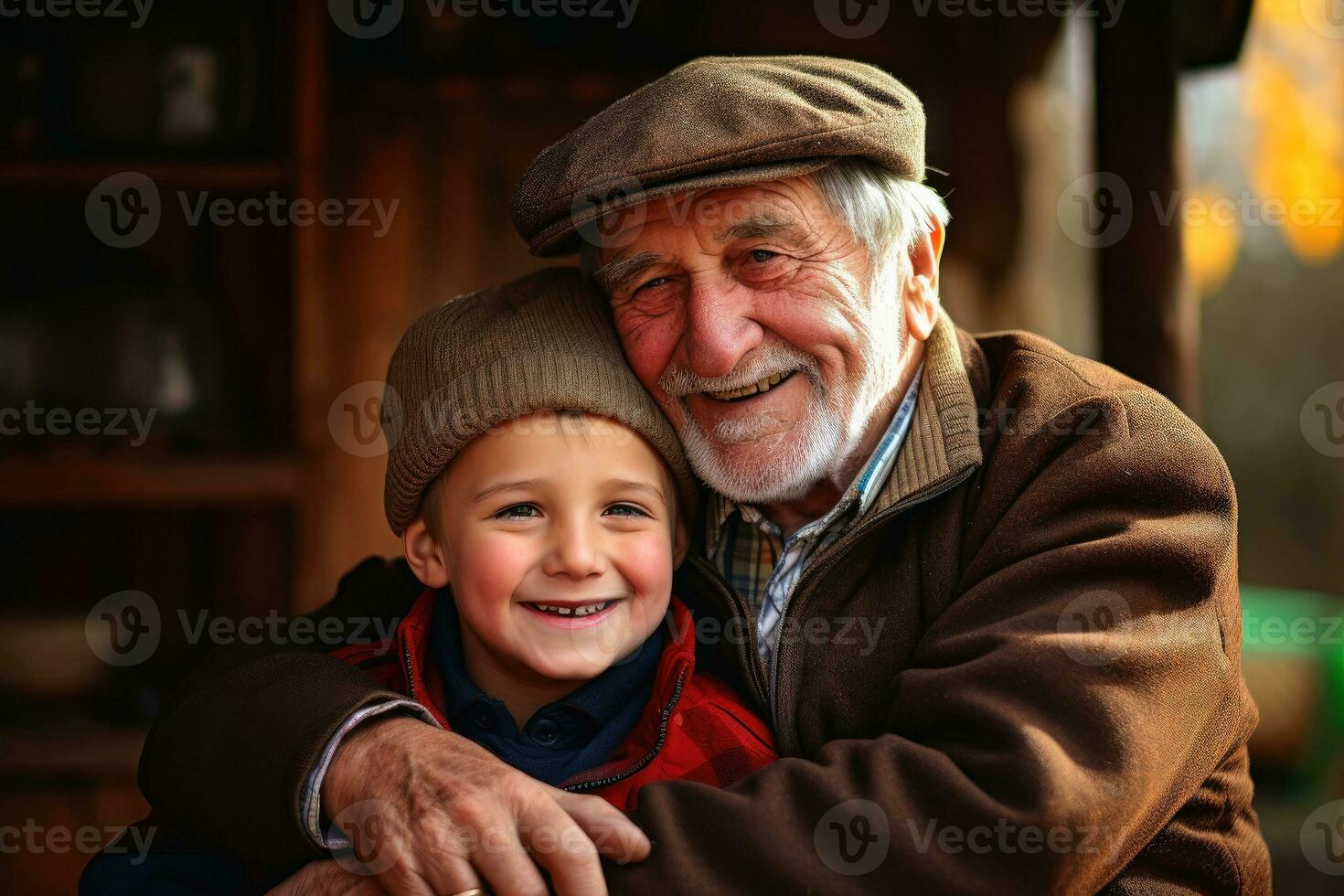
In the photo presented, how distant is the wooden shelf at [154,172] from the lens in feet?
10.6

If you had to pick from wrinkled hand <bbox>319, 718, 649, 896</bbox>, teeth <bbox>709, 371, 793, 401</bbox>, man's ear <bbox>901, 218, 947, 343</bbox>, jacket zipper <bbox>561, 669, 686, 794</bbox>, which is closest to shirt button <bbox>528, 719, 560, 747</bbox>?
jacket zipper <bbox>561, 669, 686, 794</bbox>

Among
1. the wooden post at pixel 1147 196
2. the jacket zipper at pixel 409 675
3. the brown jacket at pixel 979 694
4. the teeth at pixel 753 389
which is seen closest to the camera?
the brown jacket at pixel 979 694

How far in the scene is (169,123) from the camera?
326 centimetres

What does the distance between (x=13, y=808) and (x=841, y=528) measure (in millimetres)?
2545

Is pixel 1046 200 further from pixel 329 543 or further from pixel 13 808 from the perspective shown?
pixel 13 808

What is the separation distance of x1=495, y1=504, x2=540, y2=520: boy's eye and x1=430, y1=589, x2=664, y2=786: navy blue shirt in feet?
0.90

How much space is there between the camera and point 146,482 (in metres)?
3.22

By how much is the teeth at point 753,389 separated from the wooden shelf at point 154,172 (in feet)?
5.97

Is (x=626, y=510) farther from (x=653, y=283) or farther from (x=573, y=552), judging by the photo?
(x=653, y=283)

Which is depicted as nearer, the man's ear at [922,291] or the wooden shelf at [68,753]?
the man's ear at [922,291]

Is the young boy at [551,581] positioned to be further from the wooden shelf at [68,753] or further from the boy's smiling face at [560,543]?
the wooden shelf at [68,753]

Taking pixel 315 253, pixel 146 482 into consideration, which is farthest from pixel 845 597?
pixel 146 482

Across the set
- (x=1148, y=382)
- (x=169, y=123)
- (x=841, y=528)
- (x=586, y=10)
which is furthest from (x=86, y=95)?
(x=1148, y=382)

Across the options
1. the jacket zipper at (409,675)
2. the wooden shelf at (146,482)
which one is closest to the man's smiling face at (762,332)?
the jacket zipper at (409,675)
